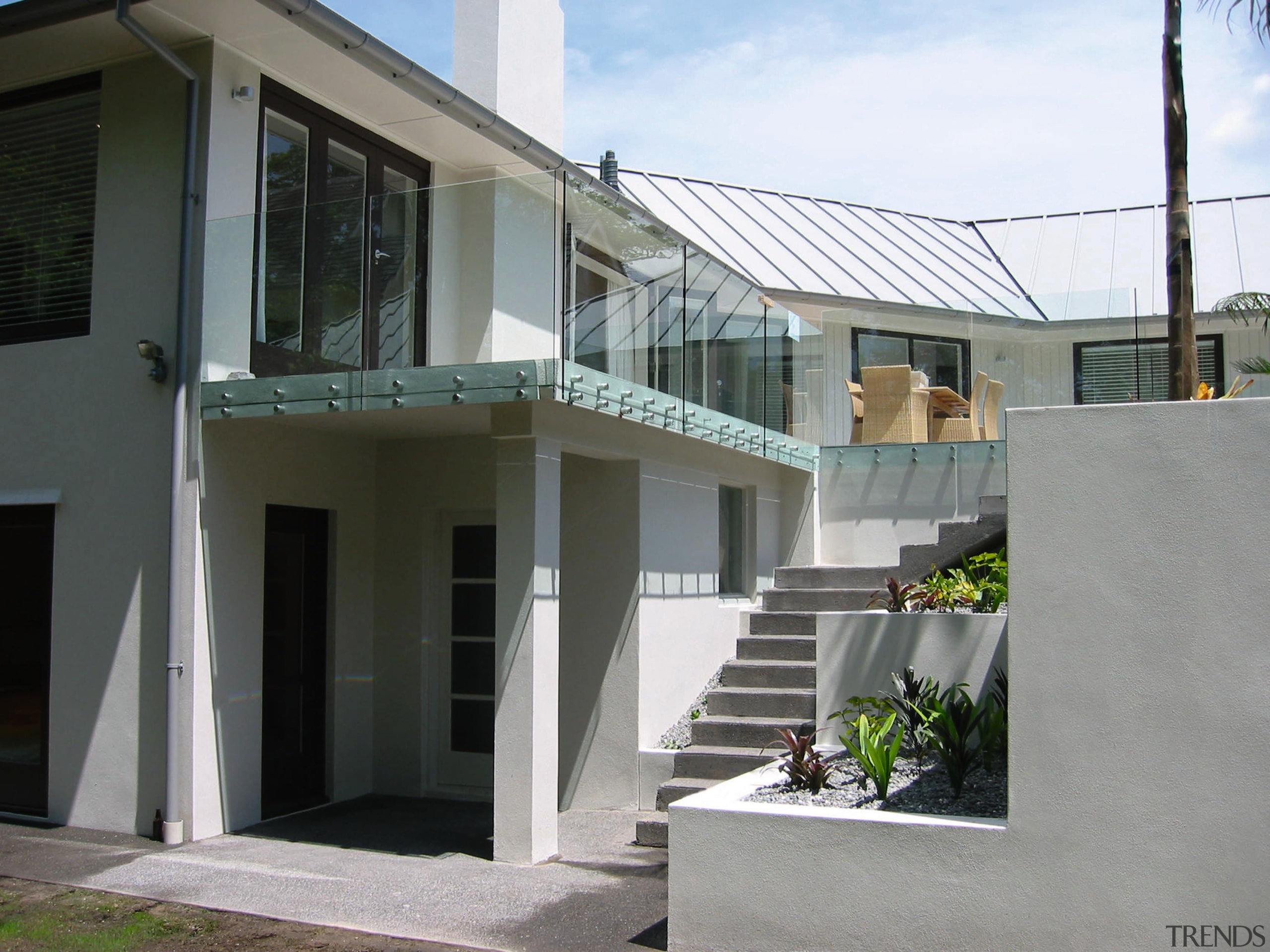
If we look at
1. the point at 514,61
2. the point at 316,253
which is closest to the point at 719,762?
the point at 316,253

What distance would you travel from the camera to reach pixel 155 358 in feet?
26.2

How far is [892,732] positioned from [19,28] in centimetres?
753

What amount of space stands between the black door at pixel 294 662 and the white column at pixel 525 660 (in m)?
2.17

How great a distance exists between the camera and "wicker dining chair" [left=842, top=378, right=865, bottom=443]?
40.0 feet

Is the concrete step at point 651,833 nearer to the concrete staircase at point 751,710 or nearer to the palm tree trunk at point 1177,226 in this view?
the concrete staircase at point 751,710

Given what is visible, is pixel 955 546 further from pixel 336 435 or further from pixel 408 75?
pixel 408 75

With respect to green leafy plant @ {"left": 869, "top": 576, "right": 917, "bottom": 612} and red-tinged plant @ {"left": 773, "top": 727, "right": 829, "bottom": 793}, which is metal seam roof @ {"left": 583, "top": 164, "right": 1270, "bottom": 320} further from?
red-tinged plant @ {"left": 773, "top": 727, "right": 829, "bottom": 793}

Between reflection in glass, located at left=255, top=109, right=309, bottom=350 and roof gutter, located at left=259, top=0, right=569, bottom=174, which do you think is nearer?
roof gutter, located at left=259, top=0, right=569, bottom=174

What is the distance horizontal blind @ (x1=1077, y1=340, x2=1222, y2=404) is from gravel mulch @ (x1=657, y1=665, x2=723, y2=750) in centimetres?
459

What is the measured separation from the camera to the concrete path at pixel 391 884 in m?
6.07

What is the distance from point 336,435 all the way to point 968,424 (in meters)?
6.29

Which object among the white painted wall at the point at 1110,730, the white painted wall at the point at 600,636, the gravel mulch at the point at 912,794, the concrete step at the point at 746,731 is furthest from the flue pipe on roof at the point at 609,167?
the white painted wall at the point at 1110,730

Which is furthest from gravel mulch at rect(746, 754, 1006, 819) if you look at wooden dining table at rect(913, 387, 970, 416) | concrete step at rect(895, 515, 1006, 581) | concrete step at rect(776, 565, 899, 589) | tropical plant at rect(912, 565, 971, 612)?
wooden dining table at rect(913, 387, 970, 416)

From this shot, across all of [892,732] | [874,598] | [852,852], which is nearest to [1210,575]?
[852,852]
